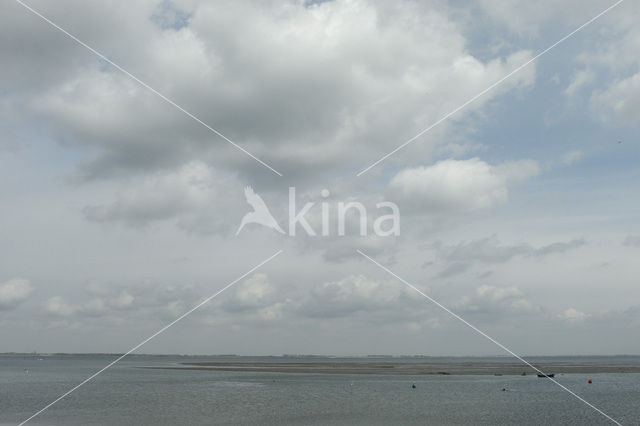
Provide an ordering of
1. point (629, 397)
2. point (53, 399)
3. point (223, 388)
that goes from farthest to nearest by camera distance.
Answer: point (223, 388) < point (629, 397) < point (53, 399)

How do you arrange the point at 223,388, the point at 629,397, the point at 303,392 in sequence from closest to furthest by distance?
the point at 629,397, the point at 303,392, the point at 223,388

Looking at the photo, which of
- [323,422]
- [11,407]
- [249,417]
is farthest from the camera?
[11,407]

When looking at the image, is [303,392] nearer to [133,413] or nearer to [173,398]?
[173,398]

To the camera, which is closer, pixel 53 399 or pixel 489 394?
pixel 53 399

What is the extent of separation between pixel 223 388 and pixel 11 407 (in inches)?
1279

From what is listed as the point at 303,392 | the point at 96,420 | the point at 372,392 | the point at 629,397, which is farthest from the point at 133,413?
the point at 629,397

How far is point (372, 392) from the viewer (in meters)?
76.4

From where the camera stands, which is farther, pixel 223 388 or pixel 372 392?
pixel 223 388

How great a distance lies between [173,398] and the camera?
68000 millimetres

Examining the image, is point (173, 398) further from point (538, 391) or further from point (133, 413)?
point (538, 391)

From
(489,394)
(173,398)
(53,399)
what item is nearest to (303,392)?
(173,398)

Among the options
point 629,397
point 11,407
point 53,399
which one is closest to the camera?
point 11,407

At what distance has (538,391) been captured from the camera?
7888 cm

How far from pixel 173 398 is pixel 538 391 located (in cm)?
5182
